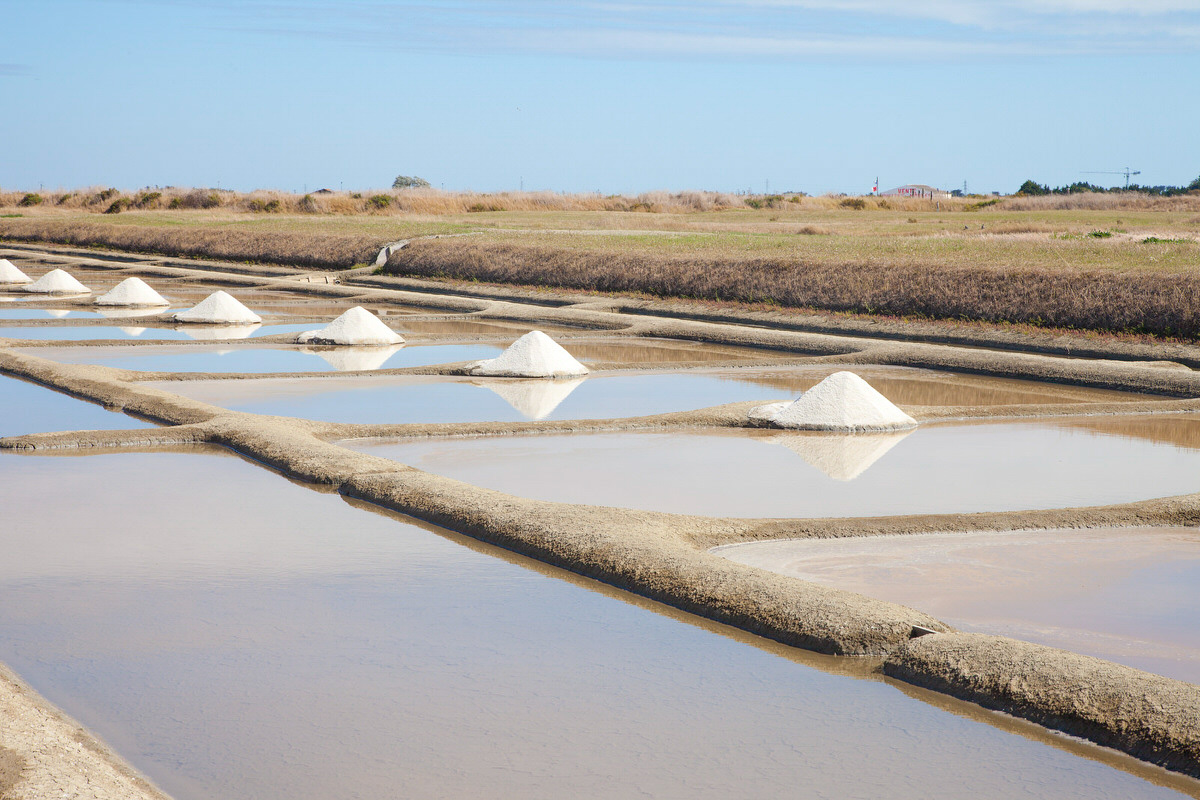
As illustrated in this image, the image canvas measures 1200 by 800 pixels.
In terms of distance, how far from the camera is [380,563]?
16.0 ft

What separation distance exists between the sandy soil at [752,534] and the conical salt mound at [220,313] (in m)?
4.50

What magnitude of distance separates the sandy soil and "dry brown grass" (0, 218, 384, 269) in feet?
54.3

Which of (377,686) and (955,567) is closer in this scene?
(377,686)

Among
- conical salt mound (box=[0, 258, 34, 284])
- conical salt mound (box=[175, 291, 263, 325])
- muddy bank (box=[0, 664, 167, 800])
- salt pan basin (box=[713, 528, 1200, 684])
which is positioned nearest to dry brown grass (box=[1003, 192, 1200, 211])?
conical salt mound (box=[0, 258, 34, 284])

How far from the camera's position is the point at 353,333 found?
43.4 feet

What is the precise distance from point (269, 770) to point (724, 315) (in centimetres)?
Result: 1405

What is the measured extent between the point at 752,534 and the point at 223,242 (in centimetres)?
2802

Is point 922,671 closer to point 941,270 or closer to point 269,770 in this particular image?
point 269,770

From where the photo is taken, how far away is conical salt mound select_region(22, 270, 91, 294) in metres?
20.5

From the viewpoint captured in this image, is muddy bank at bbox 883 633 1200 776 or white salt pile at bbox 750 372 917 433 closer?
muddy bank at bbox 883 633 1200 776

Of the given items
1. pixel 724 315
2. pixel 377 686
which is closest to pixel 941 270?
pixel 724 315

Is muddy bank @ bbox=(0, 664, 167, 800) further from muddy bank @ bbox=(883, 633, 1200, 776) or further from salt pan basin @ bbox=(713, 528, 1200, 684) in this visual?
salt pan basin @ bbox=(713, 528, 1200, 684)

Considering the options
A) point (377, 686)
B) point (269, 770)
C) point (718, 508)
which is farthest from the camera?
point (718, 508)

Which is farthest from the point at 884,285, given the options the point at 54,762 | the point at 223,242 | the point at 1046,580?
the point at 223,242
